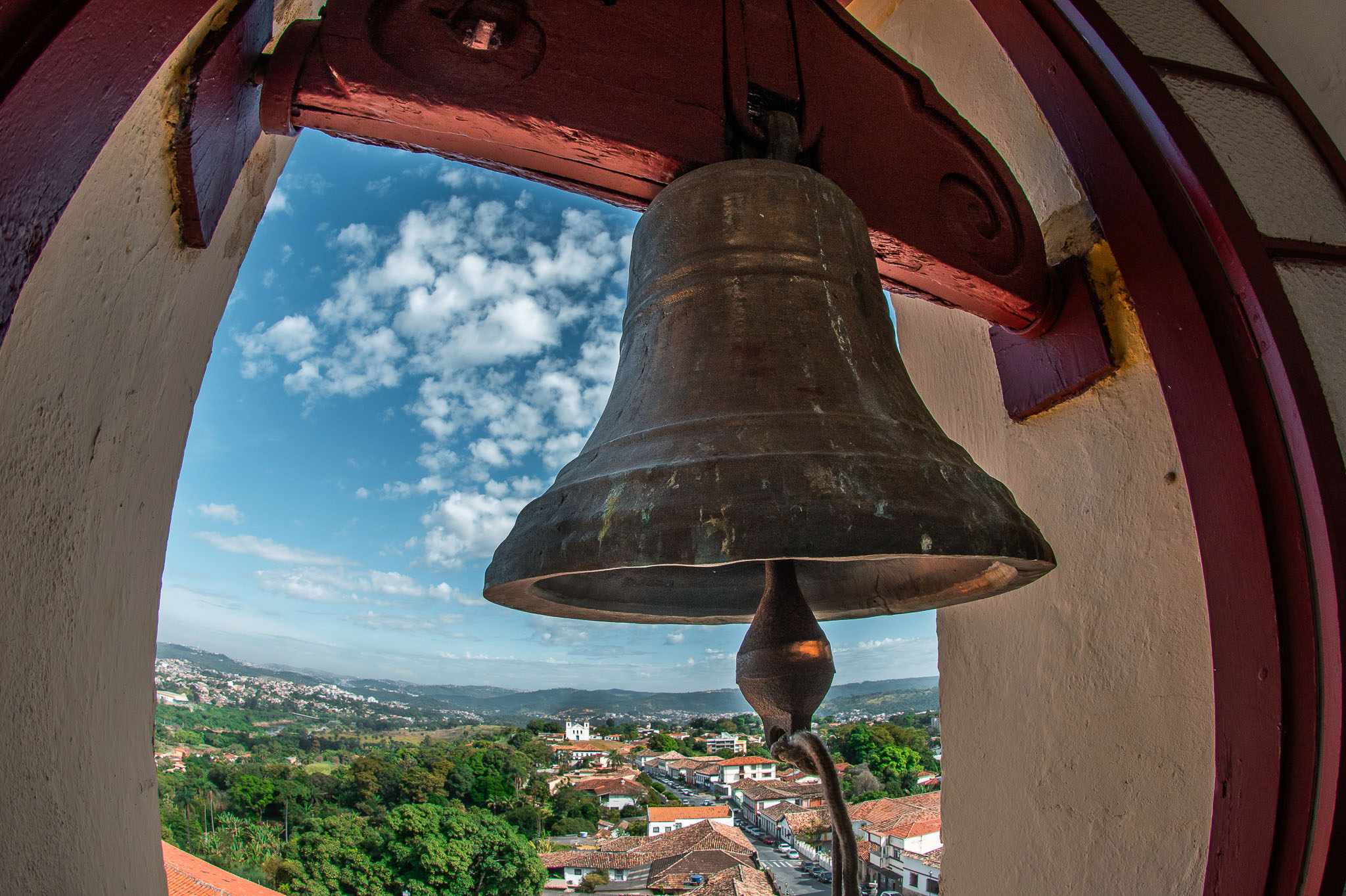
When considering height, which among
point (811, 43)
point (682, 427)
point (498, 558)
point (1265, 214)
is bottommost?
point (498, 558)

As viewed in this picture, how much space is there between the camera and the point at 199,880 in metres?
3.35

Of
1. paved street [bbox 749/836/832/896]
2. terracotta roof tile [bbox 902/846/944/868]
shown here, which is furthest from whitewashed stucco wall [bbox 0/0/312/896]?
paved street [bbox 749/836/832/896]

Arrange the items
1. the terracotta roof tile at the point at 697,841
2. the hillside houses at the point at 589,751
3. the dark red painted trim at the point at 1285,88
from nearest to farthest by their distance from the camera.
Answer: the dark red painted trim at the point at 1285,88 < the terracotta roof tile at the point at 697,841 < the hillside houses at the point at 589,751

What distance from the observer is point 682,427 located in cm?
75

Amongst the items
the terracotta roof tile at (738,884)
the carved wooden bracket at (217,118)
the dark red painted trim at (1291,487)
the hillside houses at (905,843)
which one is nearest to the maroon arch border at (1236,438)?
the dark red painted trim at (1291,487)

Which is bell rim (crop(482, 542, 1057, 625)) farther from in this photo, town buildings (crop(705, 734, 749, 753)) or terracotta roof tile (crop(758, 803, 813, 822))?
town buildings (crop(705, 734, 749, 753))

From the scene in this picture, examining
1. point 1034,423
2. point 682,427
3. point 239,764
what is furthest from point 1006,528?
point 239,764

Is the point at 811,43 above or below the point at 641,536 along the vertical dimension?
above

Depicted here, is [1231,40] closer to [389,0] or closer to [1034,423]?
[1034,423]

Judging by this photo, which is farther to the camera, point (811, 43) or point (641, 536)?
point (811, 43)

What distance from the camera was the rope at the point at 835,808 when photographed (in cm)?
80

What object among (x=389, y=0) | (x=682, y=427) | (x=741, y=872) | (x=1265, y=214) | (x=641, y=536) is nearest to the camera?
(x=641, y=536)

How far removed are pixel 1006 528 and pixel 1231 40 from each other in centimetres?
111

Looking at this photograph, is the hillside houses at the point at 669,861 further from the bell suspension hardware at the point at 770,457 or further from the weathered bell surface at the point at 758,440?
the weathered bell surface at the point at 758,440
